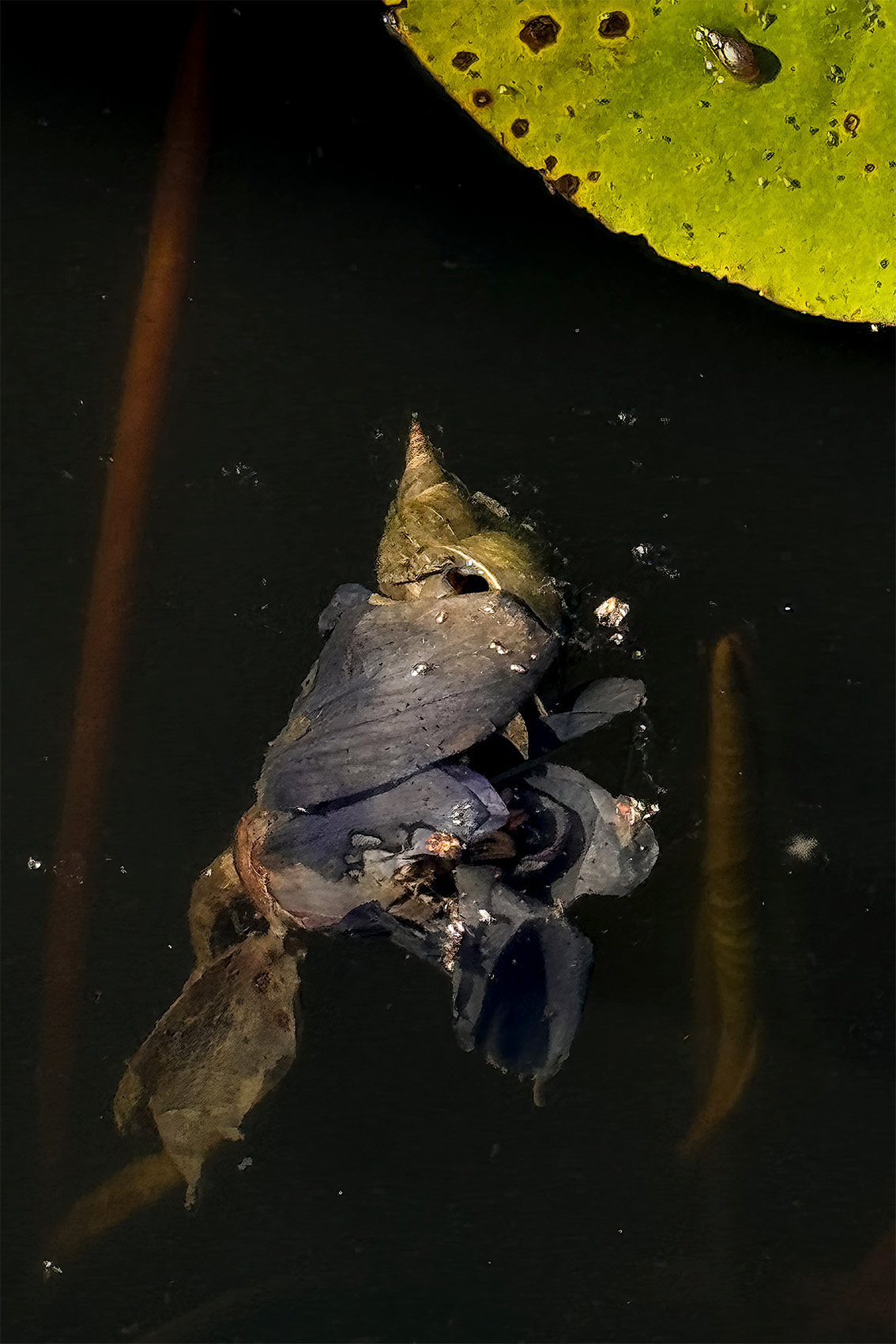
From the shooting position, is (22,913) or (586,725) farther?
(22,913)

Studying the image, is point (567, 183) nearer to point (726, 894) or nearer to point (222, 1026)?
point (726, 894)

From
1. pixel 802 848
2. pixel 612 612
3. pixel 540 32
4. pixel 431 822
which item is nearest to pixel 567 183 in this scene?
pixel 540 32

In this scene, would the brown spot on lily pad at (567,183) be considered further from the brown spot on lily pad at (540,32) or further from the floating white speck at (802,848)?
the floating white speck at (802,848)

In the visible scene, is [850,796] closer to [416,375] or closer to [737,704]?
[737,704]

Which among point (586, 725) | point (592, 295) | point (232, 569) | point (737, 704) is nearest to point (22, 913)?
point (232, 569)

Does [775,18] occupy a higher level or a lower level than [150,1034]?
higher

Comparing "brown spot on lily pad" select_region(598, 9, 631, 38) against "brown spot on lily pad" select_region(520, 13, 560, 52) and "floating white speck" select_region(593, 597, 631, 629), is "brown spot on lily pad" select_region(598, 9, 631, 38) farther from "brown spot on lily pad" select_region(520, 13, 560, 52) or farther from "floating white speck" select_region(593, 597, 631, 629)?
"floating white speck" select_region(593, 597, 631, 629)

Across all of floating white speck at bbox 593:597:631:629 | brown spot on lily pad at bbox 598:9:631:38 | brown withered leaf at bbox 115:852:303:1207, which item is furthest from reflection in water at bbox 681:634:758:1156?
brown spot on lily pad at bbox 598:9:631:38
